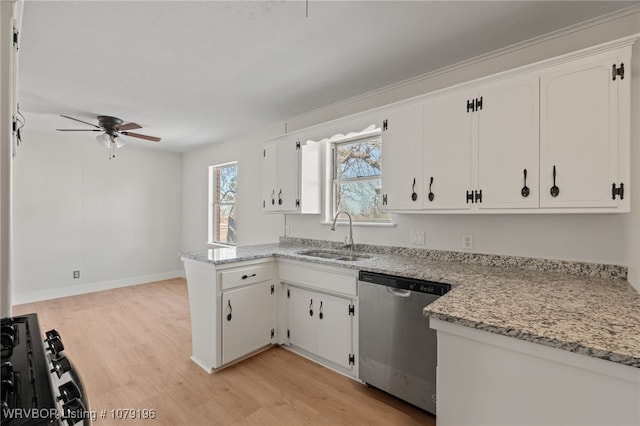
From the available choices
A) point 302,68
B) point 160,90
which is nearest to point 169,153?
point 160,90

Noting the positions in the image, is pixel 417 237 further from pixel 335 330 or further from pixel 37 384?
pixel 37 384

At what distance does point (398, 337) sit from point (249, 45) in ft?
7.58

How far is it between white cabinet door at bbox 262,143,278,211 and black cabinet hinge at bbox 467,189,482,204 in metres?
2.11

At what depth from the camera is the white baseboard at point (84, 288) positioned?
→ 4.28 metres

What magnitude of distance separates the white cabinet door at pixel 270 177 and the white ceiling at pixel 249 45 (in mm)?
545

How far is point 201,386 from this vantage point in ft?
7.45

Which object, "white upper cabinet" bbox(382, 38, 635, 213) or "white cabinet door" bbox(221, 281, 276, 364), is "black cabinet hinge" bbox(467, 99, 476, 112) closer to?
"white upper cabinet" bbox(382, 38, 635, 213)

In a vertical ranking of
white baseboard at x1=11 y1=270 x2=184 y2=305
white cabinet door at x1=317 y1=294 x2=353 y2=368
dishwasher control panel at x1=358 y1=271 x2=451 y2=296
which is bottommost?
white baseboard at x1=11 y1=270 x2=184 y2=305

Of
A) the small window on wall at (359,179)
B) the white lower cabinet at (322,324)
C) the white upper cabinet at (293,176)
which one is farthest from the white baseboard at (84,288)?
the small window on wall at (359,179)

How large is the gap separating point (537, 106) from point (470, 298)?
1.26 m

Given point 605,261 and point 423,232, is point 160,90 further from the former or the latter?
point 605,261

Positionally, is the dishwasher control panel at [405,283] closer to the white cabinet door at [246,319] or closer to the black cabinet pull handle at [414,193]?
the black cabinet pull handle at [414,193]

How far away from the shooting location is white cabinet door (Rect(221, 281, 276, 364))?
8.18 feet

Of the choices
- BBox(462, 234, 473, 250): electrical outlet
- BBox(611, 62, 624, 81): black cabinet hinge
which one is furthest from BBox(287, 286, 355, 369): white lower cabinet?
BBox(611, 62, 624, 81): black cabinet hinge
